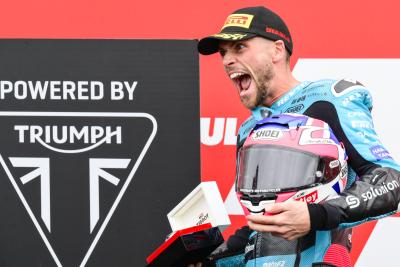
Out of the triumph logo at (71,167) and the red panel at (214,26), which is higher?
the red panel at (214,26)

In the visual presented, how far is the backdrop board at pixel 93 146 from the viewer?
117 inches

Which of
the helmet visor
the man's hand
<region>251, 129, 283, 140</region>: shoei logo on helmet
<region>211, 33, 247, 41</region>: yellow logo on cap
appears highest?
<region>211, 33, 247, 41</region>: yellow logo on cap

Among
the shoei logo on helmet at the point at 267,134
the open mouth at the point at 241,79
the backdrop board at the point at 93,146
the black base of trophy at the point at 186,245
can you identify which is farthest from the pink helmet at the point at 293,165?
the backdrop board at the point at 93,146

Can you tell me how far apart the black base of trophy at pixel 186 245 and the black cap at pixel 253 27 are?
1.62 feet

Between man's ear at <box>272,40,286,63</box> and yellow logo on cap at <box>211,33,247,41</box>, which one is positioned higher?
yellow logo on cap at <box>211,33,247,41</box>

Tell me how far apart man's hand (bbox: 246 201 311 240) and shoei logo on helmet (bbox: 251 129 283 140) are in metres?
0.19

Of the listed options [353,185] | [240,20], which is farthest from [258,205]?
[240,20]

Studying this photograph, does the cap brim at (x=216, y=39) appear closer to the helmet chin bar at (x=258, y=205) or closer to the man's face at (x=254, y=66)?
the man's face at (x=254, y=66)

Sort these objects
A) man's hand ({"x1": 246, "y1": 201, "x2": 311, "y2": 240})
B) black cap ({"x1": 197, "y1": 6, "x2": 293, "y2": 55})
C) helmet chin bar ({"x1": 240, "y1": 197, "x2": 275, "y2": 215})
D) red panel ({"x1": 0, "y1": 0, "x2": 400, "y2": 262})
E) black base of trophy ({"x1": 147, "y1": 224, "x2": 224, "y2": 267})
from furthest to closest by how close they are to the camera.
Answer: red panel ({"x1": 0, "y1": 0, "x2": 400, "y2": 262})
black cap ({"x1": 197, "y1": 6, "x2": 293, "y2": 55})
black base of trophy ({"x1": 147, "y1": 224, "x2": 224, "y2": 267})
helmet chin bar ({"x1": 240, "y1": 197, "x2": 275, "y2": 215})
man's hand ({"x1": 246, "y1": 201, "x2": 311, "y2": 240})

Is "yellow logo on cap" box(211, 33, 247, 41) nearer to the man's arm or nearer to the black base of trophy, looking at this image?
the man's arm

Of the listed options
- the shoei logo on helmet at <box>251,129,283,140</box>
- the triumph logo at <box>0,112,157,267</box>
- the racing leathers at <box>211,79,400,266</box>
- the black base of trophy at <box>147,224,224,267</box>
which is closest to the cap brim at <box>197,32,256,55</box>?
the racing leathers at <box>211,79,400,266</box>

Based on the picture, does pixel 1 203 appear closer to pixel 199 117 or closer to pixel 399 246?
pixel 199 117

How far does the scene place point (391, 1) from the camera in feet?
9.75

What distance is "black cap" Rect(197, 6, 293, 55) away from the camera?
2.34m
